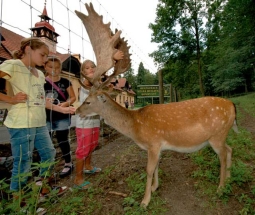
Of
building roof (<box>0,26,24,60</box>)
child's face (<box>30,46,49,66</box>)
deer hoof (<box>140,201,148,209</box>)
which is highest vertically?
building roof (<box>0,26,24,60</box>)

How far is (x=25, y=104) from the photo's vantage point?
246cm

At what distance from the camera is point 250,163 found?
402 cm

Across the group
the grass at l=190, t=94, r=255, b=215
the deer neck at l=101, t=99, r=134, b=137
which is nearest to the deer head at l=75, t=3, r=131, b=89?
the deer neck at l=101, t=99, r=134, b=137

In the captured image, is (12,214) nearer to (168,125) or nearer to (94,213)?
(94,213)

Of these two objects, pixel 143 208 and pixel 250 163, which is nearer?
pixel 143 208

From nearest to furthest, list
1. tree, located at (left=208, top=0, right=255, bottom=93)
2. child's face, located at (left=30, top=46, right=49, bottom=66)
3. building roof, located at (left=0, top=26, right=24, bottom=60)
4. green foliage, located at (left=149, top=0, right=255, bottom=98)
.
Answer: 1. child's face, located at (left=30, top=46, right=49, bottom=66)
2. building roof, located at (left=0, top=26, right=24, bottom=60)
3. tree, located at (left=208, top=0, right=255, bottom=93)
4. green foliage, located at (left=149, top=0, right=255, bottom=98)

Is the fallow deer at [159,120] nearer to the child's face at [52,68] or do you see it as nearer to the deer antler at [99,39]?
the deer antler at [99,39]

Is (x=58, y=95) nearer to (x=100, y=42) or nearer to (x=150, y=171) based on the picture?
(x=100, y=42)

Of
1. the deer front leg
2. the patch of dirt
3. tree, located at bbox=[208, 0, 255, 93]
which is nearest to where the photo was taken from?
the patch of dirt

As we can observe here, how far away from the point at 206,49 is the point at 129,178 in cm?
2153

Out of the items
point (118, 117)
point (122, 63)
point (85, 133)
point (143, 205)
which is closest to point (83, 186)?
point (85, 133)

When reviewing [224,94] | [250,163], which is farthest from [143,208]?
[224,94]

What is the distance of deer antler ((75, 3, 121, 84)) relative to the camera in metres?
3.37

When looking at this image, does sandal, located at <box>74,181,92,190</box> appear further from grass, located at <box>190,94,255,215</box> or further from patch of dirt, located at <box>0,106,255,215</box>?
grass, located at <box>190,94,255,215</box>
